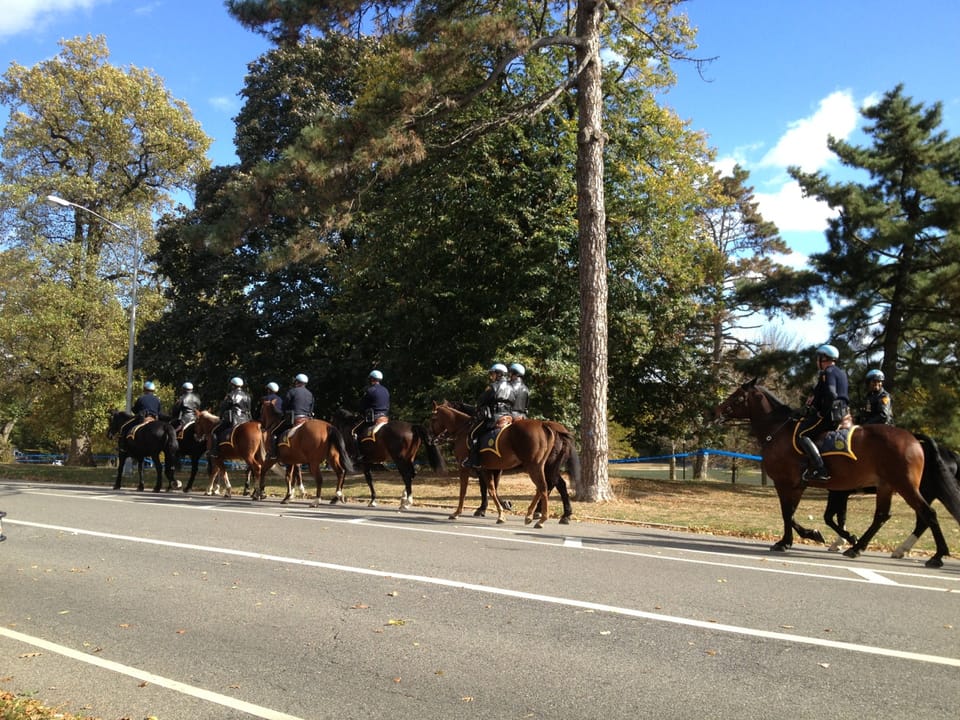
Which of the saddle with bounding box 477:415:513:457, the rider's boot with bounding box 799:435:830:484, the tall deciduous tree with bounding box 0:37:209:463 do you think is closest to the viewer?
the rider's boot with bounding box 799:435:830:484

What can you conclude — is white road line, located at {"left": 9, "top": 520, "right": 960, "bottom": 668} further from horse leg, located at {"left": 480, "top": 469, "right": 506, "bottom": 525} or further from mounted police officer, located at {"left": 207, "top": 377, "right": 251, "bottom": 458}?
mounted police officer, located at {"left": 207, "top": 377, "right": 251, "bottom": 458}

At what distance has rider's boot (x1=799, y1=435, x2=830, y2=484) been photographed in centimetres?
1023

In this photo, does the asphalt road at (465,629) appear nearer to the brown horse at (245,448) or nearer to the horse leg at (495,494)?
the horse leg at (495,494)

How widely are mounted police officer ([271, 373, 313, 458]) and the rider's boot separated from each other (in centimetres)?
1015

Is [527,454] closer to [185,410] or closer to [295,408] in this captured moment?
[295,408]

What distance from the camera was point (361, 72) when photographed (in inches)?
997

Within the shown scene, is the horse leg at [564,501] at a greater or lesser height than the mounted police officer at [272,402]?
lesser

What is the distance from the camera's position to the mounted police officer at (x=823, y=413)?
1029cm

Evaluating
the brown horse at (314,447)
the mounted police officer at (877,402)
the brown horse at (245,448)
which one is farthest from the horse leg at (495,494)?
the brown horse at (245,448)

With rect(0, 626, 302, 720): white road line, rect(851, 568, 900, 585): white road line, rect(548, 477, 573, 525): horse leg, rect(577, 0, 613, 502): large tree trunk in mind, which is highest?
rect(577, 0, 613, 502): large tree trunk

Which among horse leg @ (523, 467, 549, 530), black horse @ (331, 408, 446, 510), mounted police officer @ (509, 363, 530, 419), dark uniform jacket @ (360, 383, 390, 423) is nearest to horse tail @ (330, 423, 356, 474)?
black horse @ (331, 408, 446, 510)

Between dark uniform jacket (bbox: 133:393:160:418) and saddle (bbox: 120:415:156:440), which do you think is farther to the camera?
dark uniform jacket (bbox: 133:393:160:418)

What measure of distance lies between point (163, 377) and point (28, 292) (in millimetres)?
10208

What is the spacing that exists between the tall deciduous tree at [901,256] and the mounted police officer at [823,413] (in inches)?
407
